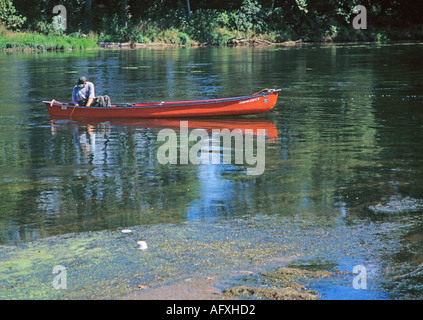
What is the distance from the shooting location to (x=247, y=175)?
1305cm

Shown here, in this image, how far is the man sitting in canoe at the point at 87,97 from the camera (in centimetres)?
2111

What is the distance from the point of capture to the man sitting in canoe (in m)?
21.1

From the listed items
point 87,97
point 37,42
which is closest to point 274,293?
point 87,97

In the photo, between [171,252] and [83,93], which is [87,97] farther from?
[171,252]

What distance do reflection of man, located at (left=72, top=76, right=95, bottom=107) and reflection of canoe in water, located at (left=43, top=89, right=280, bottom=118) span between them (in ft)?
1.03

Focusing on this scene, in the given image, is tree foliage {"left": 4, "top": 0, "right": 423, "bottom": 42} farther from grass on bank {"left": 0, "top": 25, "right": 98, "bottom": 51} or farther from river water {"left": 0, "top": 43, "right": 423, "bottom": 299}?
river water {"left": 0, "top": 43, "right": 423, "bottom": 299}

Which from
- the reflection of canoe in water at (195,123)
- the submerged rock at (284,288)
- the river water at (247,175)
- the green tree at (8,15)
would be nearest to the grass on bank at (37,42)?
the green tree at (8,15)

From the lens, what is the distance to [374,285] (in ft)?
23.4

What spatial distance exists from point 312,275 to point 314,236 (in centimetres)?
156

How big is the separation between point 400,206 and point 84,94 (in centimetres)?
1345

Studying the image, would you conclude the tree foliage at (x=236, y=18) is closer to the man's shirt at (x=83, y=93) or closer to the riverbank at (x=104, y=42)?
the riverbank at (x=104, y=42)
